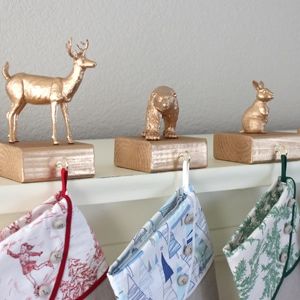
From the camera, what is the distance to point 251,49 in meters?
0.97

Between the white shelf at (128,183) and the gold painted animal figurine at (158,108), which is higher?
the gold painted animal figurine at (158,108)

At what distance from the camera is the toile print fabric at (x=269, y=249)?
→ 0.68 metres

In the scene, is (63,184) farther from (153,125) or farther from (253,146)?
(253,146)

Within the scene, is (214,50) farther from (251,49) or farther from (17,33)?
(17,33)

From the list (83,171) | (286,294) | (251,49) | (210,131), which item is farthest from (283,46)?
(83,171)

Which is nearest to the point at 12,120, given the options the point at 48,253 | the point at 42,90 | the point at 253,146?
the point at 42,90

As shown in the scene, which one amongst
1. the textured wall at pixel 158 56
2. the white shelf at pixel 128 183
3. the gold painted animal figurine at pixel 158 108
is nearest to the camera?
the white shelf at pixel 128 183

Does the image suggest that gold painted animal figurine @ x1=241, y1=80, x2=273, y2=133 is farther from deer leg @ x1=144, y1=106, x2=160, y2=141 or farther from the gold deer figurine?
the gold deer figurine

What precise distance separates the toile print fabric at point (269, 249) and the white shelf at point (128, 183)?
4cm

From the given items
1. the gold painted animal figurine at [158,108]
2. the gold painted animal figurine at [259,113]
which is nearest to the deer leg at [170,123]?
the gold painted animal figurine at [158,108]

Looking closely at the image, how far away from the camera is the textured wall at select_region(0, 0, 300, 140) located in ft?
2.57

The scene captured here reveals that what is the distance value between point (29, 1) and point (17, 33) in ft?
0.16

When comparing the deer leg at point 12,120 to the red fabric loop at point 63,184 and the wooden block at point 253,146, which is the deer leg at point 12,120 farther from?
the wooden block at point 253,146

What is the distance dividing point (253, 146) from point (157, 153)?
0.14 m
